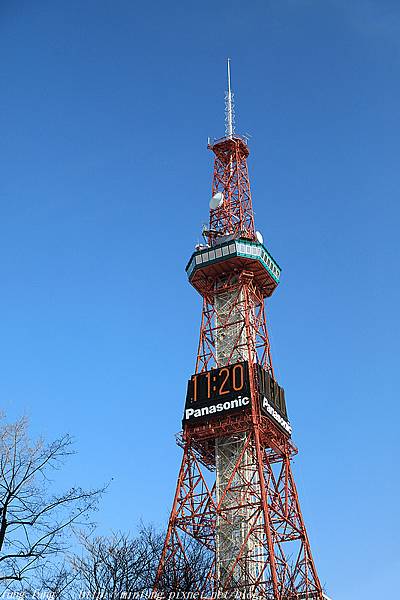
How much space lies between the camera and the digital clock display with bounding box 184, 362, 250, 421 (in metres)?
59.6

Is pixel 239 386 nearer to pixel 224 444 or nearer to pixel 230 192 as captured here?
pixel 224 444

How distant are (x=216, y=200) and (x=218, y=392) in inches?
918

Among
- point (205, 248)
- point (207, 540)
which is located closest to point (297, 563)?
point (207, 540)

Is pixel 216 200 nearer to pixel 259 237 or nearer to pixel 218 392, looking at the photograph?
pixel 259 237

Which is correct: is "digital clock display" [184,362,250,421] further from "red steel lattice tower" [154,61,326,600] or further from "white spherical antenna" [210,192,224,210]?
"white spherical antenna" [210,192,224,210]

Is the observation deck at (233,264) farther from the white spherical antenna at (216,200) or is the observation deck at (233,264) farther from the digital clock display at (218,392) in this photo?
the digital clock display at (218,392)

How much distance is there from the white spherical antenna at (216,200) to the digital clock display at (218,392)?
2045 cm

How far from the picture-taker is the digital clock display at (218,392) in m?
59.6

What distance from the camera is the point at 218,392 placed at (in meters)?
61.1

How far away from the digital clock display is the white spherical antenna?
20.4m

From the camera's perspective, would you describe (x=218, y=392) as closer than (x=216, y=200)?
Yes

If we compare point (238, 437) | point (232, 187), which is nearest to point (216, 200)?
point (232, 187)

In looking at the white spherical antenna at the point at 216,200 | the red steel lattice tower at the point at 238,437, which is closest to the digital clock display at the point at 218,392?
the red steel lattice tower at the point at 238,437

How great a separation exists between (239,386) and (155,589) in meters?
24.2
